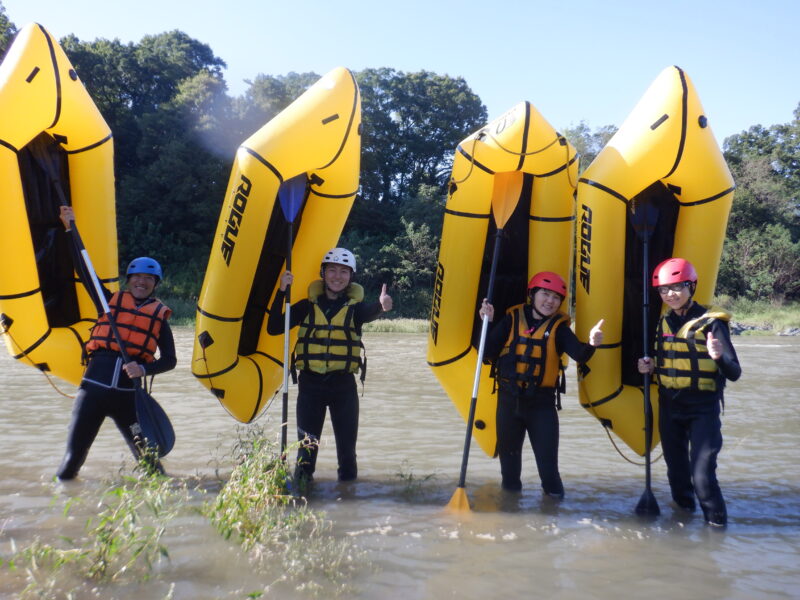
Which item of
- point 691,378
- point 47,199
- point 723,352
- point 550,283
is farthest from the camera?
point 47,199

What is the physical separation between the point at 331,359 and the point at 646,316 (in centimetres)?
178

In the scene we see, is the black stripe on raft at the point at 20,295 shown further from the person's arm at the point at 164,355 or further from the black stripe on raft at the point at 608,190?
the black stripe on raft at the point at 608,190

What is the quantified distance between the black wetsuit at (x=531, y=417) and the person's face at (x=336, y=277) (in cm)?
90

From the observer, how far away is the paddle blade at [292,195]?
4.34 m

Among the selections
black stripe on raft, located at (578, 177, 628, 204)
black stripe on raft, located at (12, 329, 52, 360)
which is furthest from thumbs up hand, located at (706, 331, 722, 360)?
black stripe on raft, located at (12, 329, 52, 360)

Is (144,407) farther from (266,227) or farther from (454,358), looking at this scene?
(454,358)

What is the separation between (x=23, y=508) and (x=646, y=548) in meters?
2.98

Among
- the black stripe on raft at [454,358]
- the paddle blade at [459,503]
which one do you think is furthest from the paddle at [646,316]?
the black stripe on raft at [454,358]

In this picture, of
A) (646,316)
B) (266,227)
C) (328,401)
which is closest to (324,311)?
(328,401)

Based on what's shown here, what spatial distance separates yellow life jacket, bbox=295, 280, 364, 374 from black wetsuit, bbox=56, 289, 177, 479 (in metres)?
0.76

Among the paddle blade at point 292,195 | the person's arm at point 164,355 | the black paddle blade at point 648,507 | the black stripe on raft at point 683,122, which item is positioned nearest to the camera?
the black paddle blade at point 648,507

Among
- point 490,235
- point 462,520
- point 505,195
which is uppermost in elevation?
point 505,195

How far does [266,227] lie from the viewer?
13.5 feet

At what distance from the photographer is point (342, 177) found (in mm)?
4426
